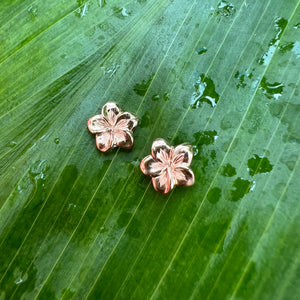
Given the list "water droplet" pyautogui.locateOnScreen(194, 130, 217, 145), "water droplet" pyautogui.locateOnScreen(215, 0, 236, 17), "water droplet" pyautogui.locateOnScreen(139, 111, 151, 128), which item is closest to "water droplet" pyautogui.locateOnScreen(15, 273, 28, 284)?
"water droplet" pyautogui.locateOnScreen(139, 111, 151, 128)

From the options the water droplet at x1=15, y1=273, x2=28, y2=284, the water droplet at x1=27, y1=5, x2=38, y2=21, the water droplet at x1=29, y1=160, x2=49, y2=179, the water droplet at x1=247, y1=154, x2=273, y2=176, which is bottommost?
the water droplet at x1=15, y1=273, x2=28, y2=284

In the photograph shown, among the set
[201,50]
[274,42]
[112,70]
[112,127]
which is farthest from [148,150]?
[274,42]

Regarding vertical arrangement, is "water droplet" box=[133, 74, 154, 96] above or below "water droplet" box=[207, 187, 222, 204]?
above

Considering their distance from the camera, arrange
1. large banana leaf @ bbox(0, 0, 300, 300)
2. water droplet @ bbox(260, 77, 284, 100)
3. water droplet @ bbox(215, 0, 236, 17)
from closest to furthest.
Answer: large banana leaf @ bbox(0, 0, 300, 300)
water droplet @ bbox(260, 77, 284, 100)
water droplet @ bbox(215, 0, 236, 17)

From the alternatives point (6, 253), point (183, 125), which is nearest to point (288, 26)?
point (183, 125)

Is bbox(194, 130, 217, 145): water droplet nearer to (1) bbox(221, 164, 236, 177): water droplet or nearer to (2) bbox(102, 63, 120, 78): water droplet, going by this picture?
(1) bbox(221, 164, 236, 177): water droplet

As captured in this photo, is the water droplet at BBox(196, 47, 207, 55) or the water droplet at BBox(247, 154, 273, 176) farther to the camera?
the water droplet at BBox(196, 47, 207, 55)

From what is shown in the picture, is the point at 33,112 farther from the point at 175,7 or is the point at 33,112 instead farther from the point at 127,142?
the point at 175,7

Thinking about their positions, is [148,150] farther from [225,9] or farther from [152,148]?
[225,9]
